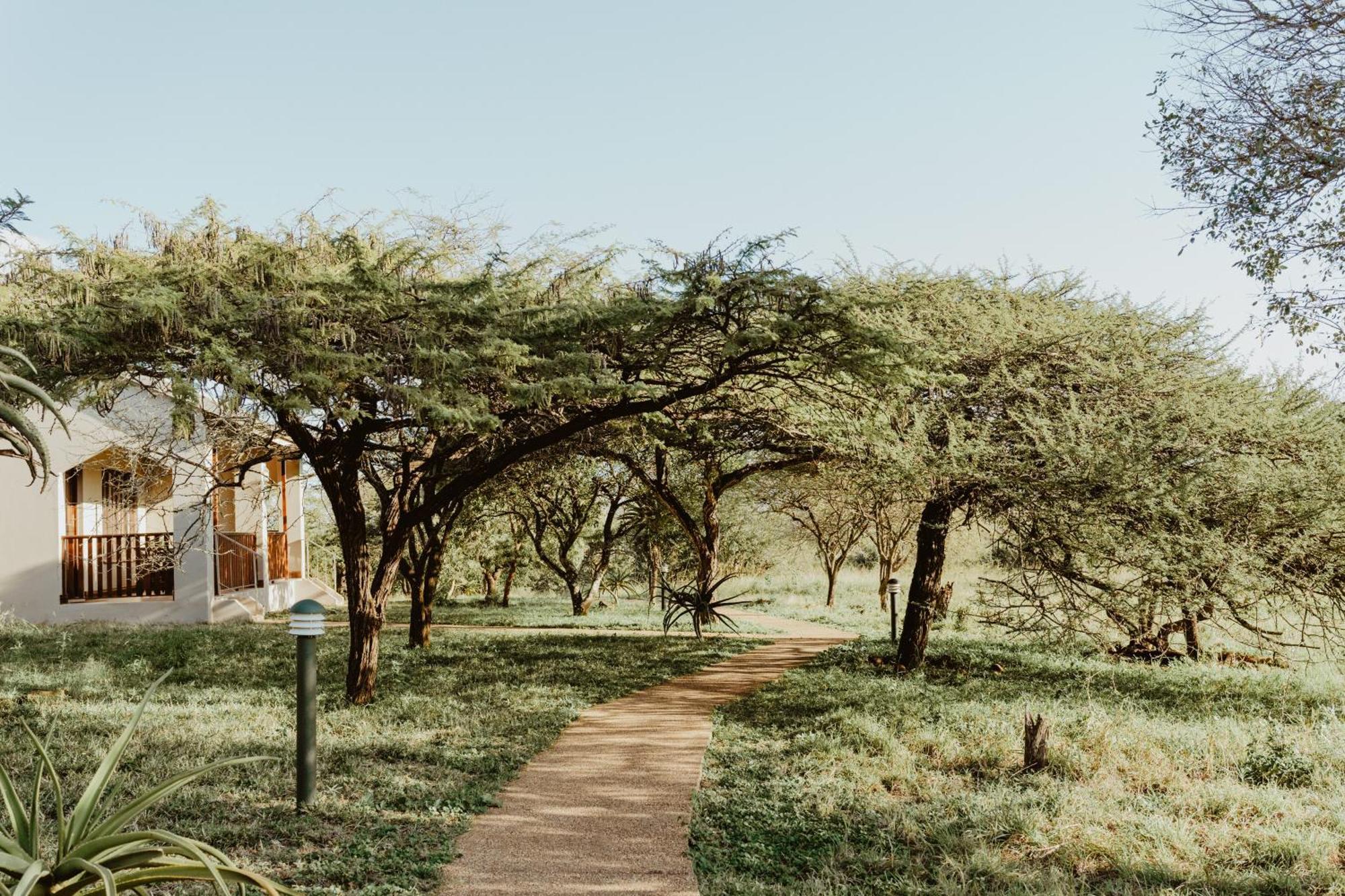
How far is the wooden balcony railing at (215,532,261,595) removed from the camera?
21.4 m

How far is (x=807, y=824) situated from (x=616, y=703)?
490cm

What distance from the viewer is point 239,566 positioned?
22.1 m

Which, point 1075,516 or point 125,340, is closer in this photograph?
point 125,340

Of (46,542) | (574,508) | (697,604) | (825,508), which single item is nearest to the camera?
(697,604)

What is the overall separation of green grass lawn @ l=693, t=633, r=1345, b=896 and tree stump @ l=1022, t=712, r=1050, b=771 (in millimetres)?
139

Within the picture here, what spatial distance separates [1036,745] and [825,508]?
1750 centimetres

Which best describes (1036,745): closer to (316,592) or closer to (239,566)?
(239,566)

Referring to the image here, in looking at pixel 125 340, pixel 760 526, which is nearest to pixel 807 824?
pixel 125 340

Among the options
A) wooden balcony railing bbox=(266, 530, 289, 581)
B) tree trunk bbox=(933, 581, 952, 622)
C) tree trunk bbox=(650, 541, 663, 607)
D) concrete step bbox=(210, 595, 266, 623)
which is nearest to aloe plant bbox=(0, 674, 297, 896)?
tree trunk bbox=(933, 581, 952, 622)

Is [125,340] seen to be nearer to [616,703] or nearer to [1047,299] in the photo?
[616,703]

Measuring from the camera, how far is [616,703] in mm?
11156

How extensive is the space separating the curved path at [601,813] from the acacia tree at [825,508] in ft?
24.5

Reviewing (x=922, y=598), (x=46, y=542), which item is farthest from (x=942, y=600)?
(x=46, y=542)

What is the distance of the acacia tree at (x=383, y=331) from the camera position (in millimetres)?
8375
